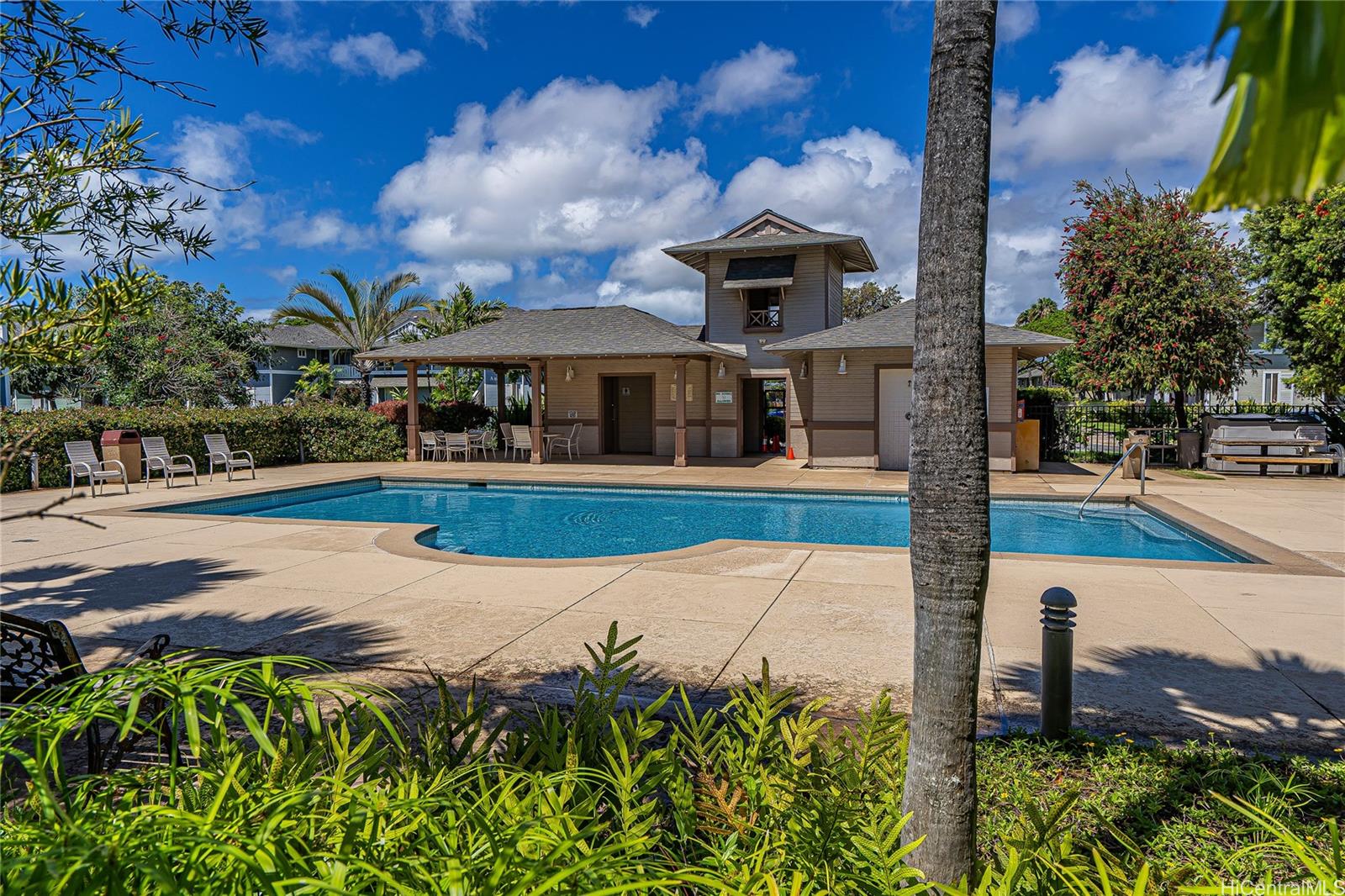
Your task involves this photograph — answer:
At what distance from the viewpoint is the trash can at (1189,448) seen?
17375 millimetres

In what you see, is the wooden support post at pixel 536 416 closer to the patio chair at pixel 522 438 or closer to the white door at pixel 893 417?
the patio chair at pixel 522 438

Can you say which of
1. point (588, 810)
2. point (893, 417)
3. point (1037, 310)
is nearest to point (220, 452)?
point (893, 417)

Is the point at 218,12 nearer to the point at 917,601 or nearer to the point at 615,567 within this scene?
the point at 917,601

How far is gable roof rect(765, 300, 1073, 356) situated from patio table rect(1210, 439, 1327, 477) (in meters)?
3.91

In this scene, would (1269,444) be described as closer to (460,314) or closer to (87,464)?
(87,464)

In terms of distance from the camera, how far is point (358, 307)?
27.0 m

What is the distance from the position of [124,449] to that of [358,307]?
13.2 meters

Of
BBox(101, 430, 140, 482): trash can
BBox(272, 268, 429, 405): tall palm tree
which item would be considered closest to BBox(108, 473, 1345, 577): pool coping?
BBox(101, 430, 140, 482): trash can

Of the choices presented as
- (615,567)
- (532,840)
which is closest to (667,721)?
(532,840)

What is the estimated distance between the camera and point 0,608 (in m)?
5.92

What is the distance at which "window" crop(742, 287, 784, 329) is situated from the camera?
68.6 feet

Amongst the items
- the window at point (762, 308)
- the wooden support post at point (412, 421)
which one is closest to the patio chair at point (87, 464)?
the wooden support post at point (412, 421)

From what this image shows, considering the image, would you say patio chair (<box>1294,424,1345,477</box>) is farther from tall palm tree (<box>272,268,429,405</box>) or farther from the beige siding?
tall palm tree (<box>272,268,429,405</box>)

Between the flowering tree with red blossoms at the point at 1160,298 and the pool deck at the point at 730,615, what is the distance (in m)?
8.55
